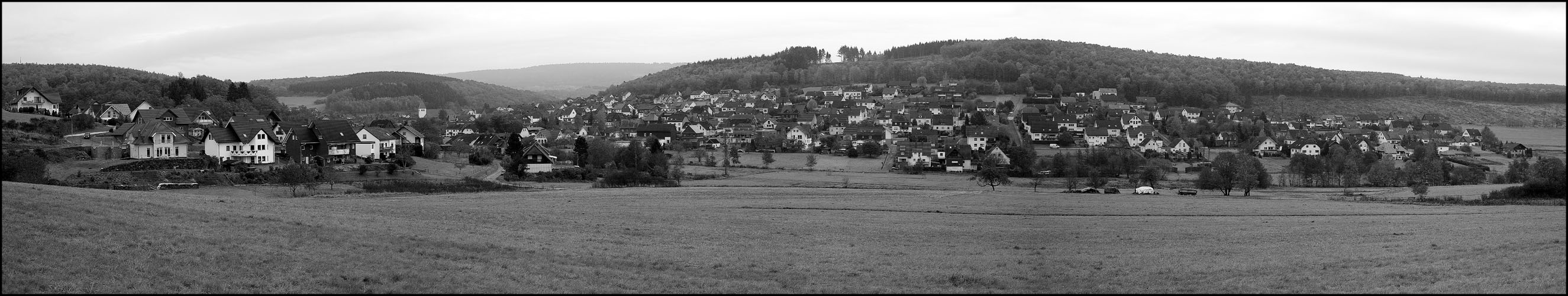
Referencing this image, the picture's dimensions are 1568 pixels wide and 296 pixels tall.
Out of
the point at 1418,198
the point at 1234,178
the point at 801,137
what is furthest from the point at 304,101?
the point at 1418,198

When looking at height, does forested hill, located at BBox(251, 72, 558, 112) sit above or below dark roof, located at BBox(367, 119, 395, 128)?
above

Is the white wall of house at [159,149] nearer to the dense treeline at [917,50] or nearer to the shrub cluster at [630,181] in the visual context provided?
the shrub cluster at [630,181]

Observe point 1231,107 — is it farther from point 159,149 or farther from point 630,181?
point 159,149

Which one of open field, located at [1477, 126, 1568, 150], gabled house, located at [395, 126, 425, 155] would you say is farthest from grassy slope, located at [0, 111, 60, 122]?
open field, located at [1477, 126, 1568, 150]

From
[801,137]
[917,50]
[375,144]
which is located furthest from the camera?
[917,50]

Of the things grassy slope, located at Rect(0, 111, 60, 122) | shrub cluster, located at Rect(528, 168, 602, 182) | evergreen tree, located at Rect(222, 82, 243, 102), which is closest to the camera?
shrub cluster, located at Rect(528, 168, 602, 182)

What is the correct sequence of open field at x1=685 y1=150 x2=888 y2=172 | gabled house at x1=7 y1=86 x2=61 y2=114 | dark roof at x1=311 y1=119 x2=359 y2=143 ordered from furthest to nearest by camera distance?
1. open field at x1=685 y1=150 x2=888 y2=172
2. gabled house at x1=7 y1=86 x2=61 y2=114
3. dark roof at x1=311 y1=119 x2=359 y2=143

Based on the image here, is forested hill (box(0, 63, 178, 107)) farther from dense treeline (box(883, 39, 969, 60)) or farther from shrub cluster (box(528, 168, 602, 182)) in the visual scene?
dense treeline (box(883, 39, 969, 60))

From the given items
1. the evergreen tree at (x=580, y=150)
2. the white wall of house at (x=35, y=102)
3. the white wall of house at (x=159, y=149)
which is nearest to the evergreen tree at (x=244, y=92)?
the white wall of house at (x=35, y=102)

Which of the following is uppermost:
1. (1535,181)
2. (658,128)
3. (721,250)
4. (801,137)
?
(658,128)
